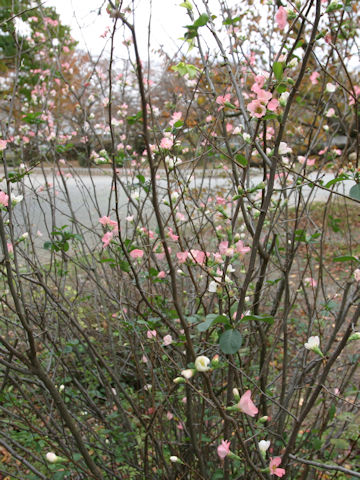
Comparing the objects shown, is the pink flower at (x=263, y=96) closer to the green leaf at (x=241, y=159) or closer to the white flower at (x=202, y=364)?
the green leaf at (x=241, y=159)

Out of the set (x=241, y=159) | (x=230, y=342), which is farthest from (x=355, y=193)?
(x=230, y=342)

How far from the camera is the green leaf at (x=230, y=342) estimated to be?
0.94 meters

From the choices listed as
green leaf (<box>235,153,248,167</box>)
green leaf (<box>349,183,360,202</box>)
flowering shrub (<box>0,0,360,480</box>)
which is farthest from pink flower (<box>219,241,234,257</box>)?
green leaf (<box>349,183,360,202</box>)

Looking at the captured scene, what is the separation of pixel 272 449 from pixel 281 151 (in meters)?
1.32

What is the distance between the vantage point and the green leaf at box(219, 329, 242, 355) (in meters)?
0.94

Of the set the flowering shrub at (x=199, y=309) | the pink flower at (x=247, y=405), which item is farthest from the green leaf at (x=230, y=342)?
the pink flower at (x=247, y=405)

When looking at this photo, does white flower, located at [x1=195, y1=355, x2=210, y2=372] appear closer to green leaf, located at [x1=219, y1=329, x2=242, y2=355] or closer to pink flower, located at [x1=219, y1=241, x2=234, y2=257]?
green leaf, located at [x1=219, y1=329, x2=242, y2=355]

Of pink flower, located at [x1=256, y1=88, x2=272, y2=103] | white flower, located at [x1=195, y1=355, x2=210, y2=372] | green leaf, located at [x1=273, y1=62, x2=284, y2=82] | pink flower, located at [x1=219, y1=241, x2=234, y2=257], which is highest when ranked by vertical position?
green leaf, located at [x1=273, y1=62, x2=284, y2=82]

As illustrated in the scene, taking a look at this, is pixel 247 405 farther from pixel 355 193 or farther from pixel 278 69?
pixel 278 69

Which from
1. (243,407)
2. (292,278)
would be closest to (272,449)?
(243,407)

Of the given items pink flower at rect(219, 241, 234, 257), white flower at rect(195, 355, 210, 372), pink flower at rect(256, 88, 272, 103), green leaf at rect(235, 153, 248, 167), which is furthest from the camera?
pink flower at rect(219, 241, 234, 257)

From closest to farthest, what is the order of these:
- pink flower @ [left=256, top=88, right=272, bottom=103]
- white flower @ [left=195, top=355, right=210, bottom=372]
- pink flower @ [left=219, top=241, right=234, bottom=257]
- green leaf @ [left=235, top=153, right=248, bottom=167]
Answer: white flower @ [left=195, top=355, right=210, bottom=372] < pink flower @ [left=256, top=88, right=272, bottom=103] < green leaf @ [left=235, top=153, right=248, bottom=167] < pink flower @ [left=219, top=241, right=234, bottom=257]

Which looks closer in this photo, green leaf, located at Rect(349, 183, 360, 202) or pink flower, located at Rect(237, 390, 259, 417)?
pink flower, located at Rect(237, 390, 259, 417)

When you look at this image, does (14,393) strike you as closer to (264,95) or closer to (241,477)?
(241,477)
